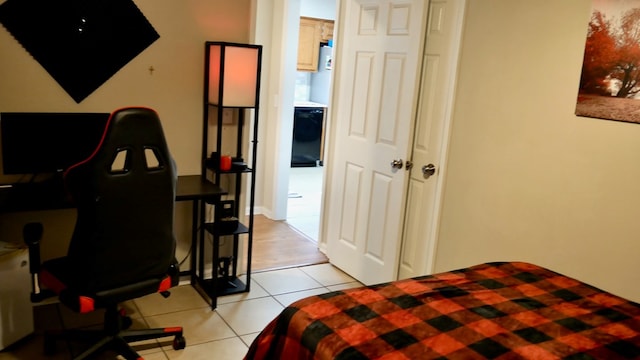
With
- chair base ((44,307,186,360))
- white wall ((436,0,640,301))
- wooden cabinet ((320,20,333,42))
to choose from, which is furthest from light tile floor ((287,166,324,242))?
chair base ((44,307,186,360))

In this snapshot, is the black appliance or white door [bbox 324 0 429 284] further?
the black appliance

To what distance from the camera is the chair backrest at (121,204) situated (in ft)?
7.39

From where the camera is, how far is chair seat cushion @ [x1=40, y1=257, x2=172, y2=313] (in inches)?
92.3

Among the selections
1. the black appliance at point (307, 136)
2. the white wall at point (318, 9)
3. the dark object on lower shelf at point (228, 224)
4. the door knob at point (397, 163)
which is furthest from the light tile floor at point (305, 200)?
the white wall at point (318, 9)

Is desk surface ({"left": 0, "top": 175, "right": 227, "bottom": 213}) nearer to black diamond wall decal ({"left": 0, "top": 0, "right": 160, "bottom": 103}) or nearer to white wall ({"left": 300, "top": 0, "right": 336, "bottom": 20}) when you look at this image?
black diamond wall decal ({"left": 0, "top": 0, "right": 160, "bottom": 103})

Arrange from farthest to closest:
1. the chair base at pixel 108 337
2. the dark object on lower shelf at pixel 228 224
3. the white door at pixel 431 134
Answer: the dark object on lower shelf at pixel 228 224, the white door at pixel 431 134, the chair base at pixel 108 337

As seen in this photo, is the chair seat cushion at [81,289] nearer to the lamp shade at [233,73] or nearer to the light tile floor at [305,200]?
the lamp shade at [233,73]

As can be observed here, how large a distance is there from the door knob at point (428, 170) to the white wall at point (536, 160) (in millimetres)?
155

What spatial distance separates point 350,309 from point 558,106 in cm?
152

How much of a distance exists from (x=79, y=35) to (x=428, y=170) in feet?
7.13

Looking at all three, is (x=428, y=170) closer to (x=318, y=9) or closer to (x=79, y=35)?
(x=79, y=35)

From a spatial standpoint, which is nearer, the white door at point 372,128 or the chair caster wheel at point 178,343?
the chair caster wheel at point 178,343

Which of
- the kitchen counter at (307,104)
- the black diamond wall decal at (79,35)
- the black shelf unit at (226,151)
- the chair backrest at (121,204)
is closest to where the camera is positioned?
the chair backrest at (121,204)

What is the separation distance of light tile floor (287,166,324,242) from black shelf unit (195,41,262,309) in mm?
1257
